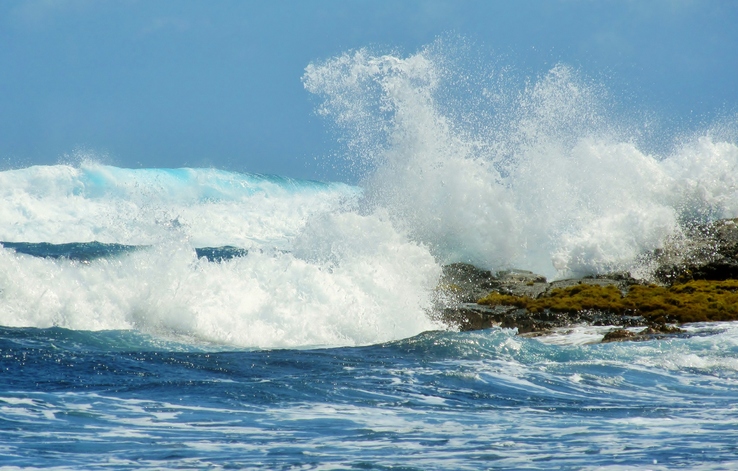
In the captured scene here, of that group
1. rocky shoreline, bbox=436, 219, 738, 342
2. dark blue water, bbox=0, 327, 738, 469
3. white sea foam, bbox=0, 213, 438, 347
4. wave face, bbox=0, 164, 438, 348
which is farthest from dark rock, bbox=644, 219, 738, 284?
dark blue water, bbox=0, 327, 738, 469

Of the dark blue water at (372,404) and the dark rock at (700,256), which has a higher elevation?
the dark rock at (700,256)

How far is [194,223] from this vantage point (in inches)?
1501

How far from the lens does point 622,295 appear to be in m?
14.6

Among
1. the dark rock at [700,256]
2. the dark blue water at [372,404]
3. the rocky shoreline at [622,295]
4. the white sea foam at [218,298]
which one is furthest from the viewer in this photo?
the dark rock at [700,256]

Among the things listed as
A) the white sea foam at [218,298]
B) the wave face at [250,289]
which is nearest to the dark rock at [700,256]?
the wave face at [250,289]

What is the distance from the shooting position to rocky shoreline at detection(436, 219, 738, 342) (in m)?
12.9


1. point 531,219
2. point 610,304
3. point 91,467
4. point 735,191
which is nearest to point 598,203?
point 531,219

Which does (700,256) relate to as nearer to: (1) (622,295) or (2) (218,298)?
(1) (622,295)

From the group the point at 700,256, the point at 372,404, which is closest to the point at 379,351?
the point at 372,404

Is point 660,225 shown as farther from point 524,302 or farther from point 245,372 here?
point 245,372

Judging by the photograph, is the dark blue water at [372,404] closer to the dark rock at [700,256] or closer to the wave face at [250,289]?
the wave face at [250,289]

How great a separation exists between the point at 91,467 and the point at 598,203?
1662 cm

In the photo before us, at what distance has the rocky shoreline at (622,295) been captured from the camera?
1292cm

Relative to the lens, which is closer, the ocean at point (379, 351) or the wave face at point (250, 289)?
the ocean at point (379, 351)
